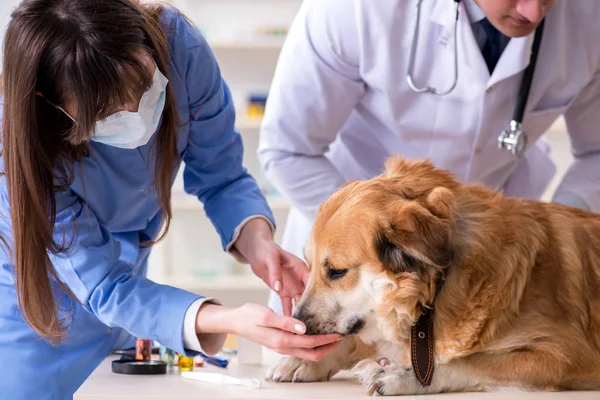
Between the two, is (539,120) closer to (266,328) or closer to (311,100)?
(311,100)

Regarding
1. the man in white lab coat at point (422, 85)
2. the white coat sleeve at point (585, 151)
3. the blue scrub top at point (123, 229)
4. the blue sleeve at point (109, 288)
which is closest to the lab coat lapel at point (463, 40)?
the man in white lab coat at point (422, 85)

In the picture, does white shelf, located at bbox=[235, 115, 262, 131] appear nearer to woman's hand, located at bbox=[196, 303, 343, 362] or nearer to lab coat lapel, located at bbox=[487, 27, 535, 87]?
lab coat lapel, located at bbox=[487, 27, 535, 87]

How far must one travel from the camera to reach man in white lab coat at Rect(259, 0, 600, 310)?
77.1 inches

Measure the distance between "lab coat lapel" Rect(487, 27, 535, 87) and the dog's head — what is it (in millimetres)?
457

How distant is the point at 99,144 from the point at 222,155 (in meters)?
0.34

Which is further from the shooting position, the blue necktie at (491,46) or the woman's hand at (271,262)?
the blue necktie at (491,46)

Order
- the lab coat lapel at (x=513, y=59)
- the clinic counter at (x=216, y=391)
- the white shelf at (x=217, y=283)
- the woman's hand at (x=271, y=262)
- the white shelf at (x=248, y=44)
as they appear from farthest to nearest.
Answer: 1. the white shelf at (x=217, y=283)
2. the white shelf at (x=248, y=44)
3. the lab coat lapel at (x=513, y=59)
4. the woman's hand at (x=271, y=262)
5. the clinic counter at (x=216, y=391)

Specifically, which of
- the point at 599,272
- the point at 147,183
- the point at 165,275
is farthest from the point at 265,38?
the point at 599,272

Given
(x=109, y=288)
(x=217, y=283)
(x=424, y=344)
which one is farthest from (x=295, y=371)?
(x=217, y=283)

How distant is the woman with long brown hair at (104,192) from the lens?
4.50ft

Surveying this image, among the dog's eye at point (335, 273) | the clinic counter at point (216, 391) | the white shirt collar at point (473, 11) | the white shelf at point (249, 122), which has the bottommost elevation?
the white shelf at point (249, 122)

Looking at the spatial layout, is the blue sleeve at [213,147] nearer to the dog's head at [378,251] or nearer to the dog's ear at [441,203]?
the dog's head at [378,251]

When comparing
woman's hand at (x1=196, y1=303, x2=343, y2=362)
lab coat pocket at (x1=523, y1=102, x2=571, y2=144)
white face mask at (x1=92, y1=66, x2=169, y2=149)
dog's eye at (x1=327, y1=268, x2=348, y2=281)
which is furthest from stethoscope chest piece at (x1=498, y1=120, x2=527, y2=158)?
white face mask at (x1=92, y1=66, x2=169, y2=149)

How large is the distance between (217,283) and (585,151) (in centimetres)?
272
